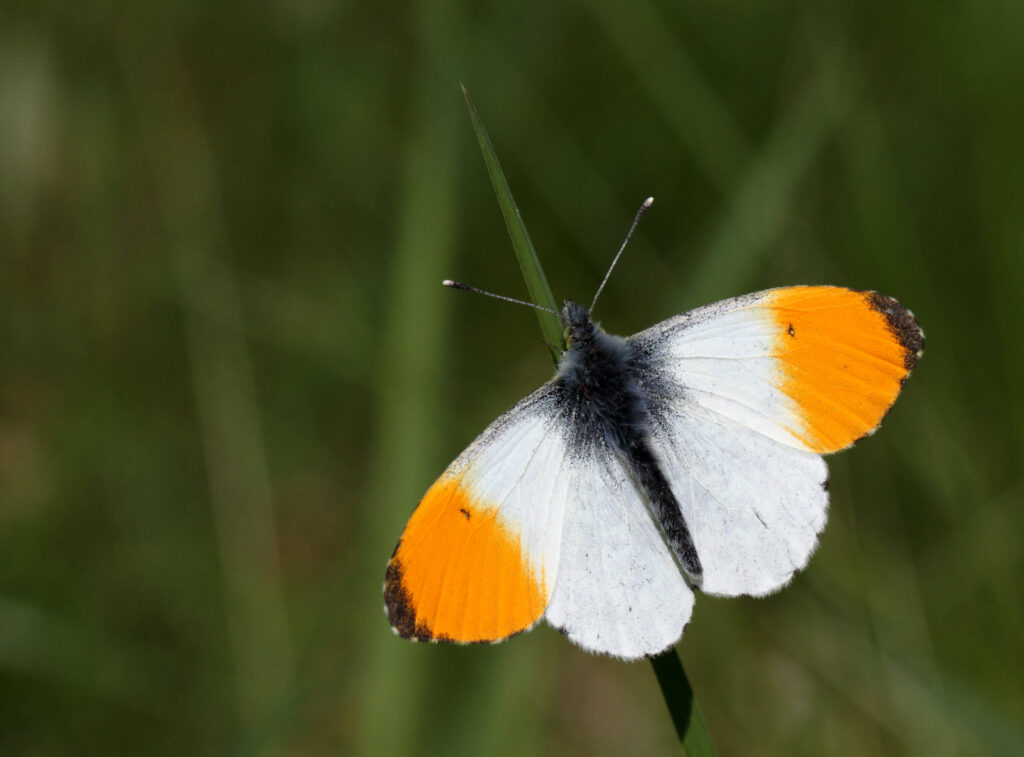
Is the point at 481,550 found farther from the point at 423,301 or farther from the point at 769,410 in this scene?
the point at 423,301

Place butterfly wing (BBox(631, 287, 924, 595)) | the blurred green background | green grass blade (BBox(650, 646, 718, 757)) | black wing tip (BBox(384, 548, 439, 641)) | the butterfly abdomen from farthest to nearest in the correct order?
the blurred green background → the butterfly abdomen → butterfly wing (BBox(631, 287, 924, 595)) → black wing tip (BBox(384, 548, 439, 641)) → green grass blade (BBox(650, 646, 718, 757))

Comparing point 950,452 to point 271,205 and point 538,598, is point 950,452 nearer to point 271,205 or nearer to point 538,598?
point 538,598

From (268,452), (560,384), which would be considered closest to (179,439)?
(268,452)

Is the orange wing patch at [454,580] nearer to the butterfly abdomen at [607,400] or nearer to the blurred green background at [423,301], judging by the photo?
the butterfly abdomen at [607,400]

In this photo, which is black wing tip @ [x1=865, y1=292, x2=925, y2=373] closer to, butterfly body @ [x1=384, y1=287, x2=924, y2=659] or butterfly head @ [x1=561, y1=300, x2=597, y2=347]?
butterfly body @ [x1=384, y1=287, x2=924, y2=659]

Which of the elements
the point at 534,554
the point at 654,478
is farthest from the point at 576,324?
the point at 534,554

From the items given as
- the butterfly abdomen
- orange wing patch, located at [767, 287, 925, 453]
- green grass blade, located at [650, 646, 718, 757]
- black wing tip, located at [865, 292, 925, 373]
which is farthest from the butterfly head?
green grass blade, located at [650, 646, 718, 757]
